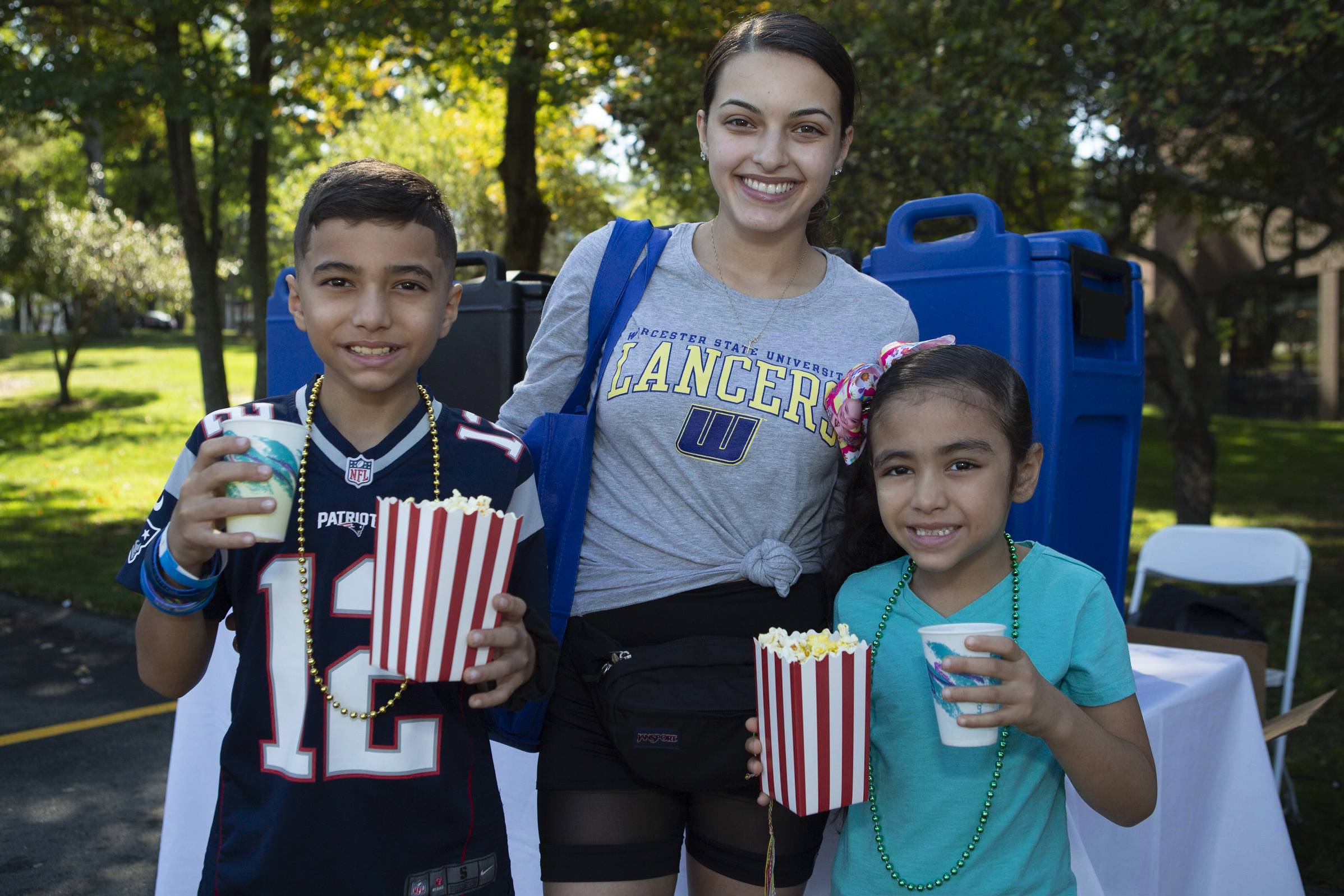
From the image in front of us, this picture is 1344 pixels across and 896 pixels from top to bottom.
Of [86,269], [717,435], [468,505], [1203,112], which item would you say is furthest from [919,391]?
[86,269]

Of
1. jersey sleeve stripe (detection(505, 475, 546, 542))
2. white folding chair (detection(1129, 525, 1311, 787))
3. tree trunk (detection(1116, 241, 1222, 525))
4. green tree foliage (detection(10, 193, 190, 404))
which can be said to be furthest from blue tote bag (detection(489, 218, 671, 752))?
green tree foliage (detection(10, 193, 190, 404))

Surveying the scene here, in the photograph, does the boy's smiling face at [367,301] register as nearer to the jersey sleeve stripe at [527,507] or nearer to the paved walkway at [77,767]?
the jersey sleeve stripe at [527,507]

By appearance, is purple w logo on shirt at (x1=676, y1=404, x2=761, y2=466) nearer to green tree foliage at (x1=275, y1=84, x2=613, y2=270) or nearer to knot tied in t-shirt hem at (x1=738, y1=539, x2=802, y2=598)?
knot tied in t-shirt hem at (x1=738, y1=539, x2=802, y2=598)

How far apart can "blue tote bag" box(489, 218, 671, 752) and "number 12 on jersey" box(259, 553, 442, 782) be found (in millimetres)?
279

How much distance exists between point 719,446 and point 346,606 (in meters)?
0.67

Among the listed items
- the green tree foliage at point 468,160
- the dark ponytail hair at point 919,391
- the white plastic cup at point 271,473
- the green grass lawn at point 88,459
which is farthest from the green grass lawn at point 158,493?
the green tree foliage at point 468,160

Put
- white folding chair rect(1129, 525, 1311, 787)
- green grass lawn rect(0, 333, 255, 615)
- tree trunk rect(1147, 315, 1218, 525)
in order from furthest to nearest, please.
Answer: green grass lawn rect(0, 333, 255, 615), tree trunk rect(1147, 315, 1218, 525), white folding chair rect(1129, 525, 1311, 787)

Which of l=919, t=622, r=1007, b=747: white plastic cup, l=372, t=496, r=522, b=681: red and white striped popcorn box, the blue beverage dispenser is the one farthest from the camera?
the blue beverage dispenser

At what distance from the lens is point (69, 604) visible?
22.0ft

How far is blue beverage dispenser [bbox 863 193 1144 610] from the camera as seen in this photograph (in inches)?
103

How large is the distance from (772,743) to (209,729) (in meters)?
1.92

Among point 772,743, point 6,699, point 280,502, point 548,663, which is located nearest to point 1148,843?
point 772,743

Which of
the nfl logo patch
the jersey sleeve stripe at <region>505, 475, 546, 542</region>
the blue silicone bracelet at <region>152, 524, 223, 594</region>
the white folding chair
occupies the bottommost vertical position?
the white folding chair

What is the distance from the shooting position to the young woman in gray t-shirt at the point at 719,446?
1.78m
